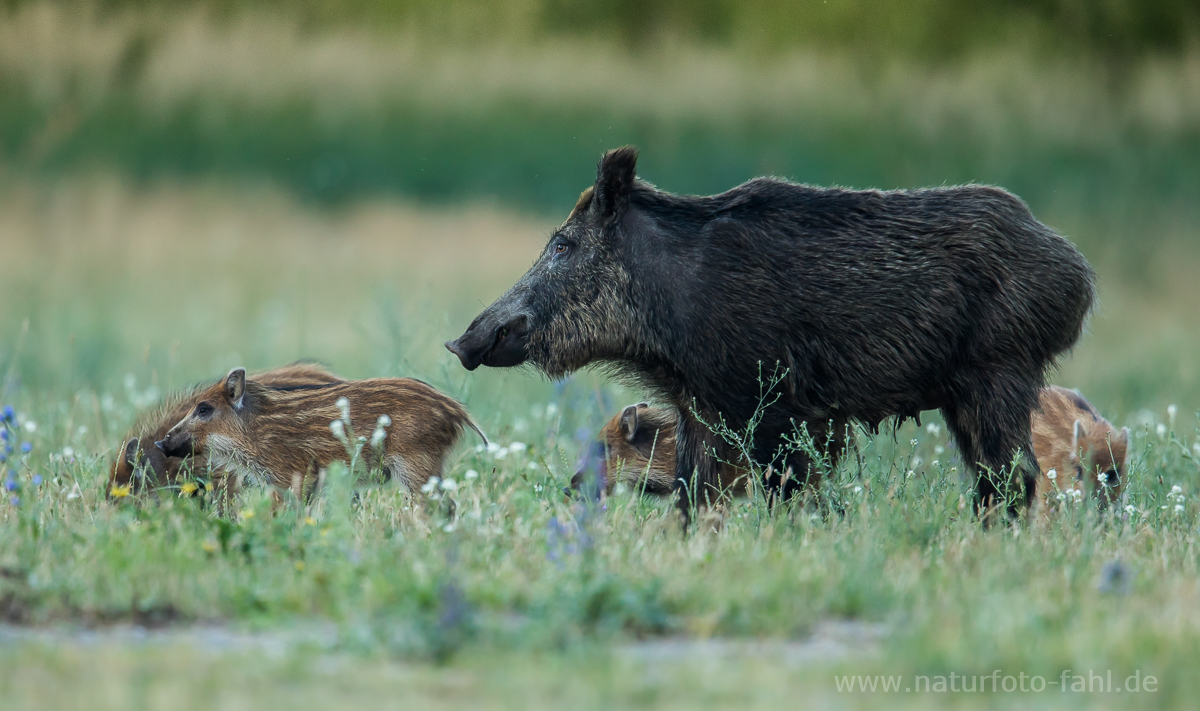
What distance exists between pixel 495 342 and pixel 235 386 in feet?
4.83

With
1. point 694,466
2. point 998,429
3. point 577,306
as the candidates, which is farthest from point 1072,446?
point 577,306

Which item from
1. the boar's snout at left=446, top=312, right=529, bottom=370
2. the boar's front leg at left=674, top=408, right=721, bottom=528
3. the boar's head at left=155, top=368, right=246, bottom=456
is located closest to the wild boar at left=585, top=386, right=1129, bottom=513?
the boar's front leg at left=674, top=408, right=721, bottom=528

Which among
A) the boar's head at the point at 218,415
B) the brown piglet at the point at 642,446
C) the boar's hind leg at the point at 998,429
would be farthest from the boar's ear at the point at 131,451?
the boar's hind leg at the point at 998,429

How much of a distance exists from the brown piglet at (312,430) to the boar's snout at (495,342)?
450 mm

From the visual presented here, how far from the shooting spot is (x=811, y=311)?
A: 6.21 meters

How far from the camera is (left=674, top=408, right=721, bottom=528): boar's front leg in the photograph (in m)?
6.30

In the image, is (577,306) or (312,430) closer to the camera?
(577,306)

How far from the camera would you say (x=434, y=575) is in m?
4.34

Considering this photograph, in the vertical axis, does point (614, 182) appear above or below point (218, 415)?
above

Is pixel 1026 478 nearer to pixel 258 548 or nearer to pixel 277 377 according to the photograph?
pixel 258 548

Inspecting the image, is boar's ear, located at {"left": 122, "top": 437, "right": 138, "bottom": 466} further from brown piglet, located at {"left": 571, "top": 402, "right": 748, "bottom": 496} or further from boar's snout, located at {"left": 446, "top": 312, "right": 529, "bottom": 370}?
brown piglet, located at {"left": 571, "top": 402, "right": 748, "bottom": 496}

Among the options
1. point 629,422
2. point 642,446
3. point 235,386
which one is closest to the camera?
point 235,386

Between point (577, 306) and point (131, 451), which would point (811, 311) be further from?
point (131, 451)

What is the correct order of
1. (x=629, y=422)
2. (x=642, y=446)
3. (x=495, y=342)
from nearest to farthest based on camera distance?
(x=495, y=342)
(x=629, y=422)
(x=642, y=446)
